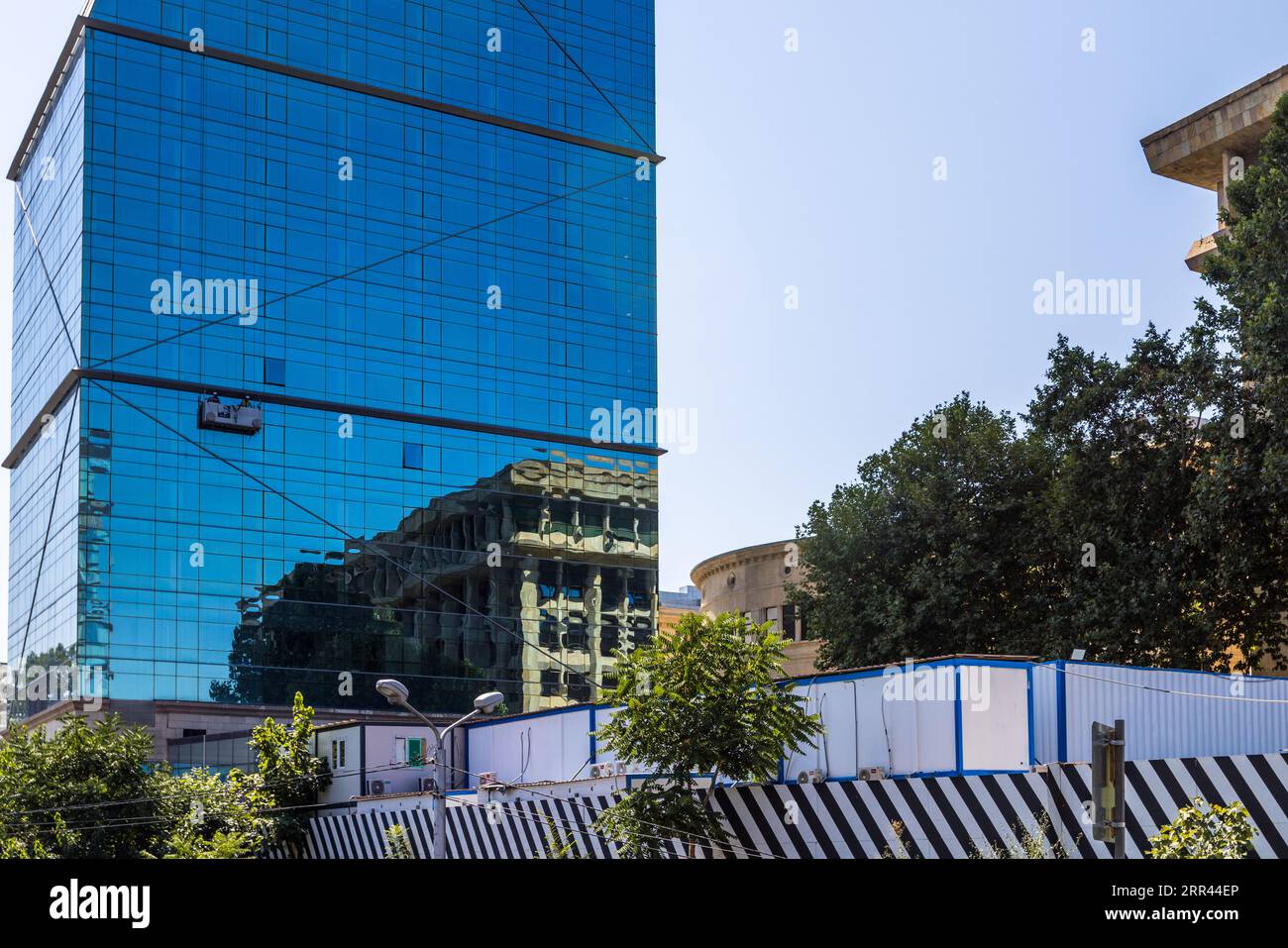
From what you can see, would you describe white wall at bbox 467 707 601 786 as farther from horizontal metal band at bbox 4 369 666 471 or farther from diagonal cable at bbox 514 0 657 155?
diagonal cable at bbox 514 0 657 155

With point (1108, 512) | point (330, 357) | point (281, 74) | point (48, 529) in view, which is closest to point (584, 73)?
point (281, 74)

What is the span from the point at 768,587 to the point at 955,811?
199ft

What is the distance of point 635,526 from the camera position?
102625 millimetres

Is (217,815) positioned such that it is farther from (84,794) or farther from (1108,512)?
(1108,512)

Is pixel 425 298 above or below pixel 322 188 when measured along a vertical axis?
below

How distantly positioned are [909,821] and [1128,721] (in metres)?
4.48

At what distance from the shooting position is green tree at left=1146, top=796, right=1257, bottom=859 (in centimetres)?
1767

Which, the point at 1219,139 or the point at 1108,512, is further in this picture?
the point at 1219,139

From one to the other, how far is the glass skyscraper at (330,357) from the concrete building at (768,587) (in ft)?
41.0

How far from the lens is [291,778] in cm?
4741

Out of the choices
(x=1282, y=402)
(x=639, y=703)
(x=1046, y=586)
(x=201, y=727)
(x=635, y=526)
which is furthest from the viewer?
(x=635, y=526)

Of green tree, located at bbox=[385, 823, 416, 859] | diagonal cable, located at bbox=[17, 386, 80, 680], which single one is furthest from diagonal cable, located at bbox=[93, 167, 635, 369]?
green tree, located at bbox=[385, 823, 416, 859]

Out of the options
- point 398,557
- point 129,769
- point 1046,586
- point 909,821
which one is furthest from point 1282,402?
point 398,557
